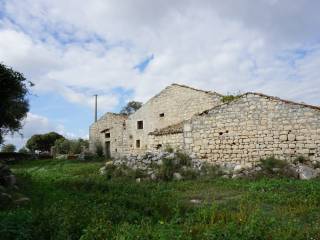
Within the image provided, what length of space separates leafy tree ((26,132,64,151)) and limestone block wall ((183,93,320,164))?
138 ft

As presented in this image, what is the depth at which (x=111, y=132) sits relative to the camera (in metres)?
34.3

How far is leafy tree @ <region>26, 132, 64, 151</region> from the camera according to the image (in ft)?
185

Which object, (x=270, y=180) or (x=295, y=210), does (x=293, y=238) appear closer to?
(x=295, y=210)

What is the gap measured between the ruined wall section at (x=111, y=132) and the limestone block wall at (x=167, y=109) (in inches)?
38.2

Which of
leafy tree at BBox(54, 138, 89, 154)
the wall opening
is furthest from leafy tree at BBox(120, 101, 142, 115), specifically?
the wall opening

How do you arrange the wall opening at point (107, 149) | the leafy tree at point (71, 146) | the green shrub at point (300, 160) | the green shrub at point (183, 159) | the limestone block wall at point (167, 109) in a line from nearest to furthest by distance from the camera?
1. the green shrub at point (300, 160)
2. the green shrub at point (183, 159)
3. the limestone block wall at point (167, 109)
4. the wall opening at point (107, 149)
5. the leafy tree at point (71, 146)

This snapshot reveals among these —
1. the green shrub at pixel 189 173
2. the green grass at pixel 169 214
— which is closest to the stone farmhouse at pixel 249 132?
the green shrub at pixel 189 173

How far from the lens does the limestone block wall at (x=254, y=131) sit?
15.6 metres

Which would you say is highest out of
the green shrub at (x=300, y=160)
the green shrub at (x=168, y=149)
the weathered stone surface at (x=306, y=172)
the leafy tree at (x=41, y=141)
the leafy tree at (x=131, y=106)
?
the leafy tree at (x=131, y=106)

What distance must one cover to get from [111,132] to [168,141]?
1403 cm

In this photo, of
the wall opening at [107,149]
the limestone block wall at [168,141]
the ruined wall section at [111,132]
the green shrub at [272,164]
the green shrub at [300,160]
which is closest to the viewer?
the green shrub at [272,164]

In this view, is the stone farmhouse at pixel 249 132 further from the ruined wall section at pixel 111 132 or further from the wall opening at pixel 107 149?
the wall opening at pixel 107 149

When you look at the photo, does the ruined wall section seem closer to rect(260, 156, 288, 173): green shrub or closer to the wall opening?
the wall opening

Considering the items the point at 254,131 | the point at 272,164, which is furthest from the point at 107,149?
the point at 272,164
